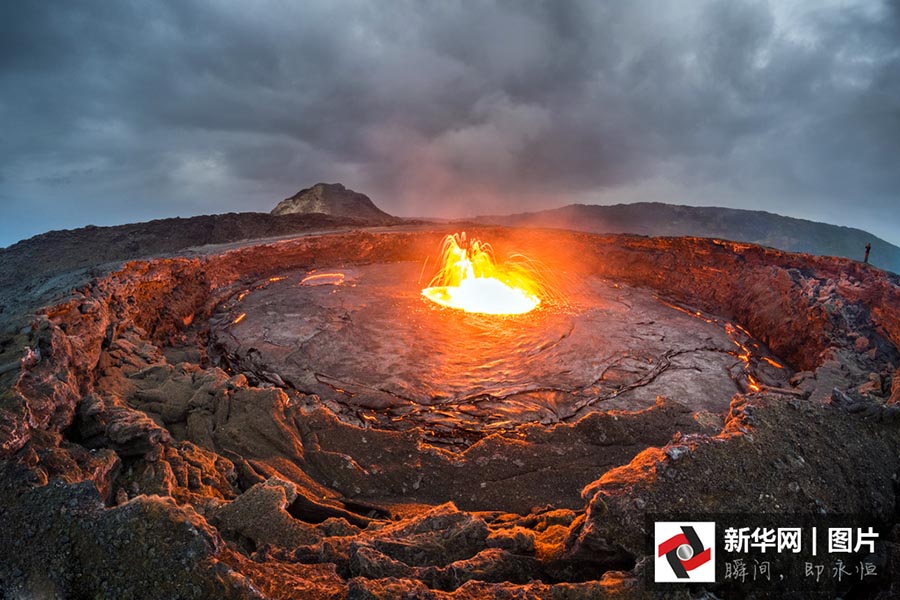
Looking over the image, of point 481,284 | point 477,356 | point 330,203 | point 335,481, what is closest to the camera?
point 335,481

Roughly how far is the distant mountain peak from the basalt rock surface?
34.3 m

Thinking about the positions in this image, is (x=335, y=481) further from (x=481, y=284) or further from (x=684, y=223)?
(x=684, y=223)

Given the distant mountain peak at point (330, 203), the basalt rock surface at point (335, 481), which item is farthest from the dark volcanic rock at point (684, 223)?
the basalt rock surface at point (335, 481)

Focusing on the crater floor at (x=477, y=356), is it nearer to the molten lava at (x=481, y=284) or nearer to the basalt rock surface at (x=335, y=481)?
the basalt rock surface at (x=335, y=481)

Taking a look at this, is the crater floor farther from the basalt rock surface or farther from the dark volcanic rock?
the dark volcanic rock

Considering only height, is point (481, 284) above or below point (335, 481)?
above

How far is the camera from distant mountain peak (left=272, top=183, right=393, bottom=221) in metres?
42.0

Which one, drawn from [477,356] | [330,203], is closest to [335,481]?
[477,356]

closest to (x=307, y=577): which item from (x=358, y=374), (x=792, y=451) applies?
(x=792, y=451)

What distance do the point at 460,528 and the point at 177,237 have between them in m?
26.9

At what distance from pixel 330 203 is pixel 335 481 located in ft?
132

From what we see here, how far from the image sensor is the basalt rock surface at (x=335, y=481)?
265cm

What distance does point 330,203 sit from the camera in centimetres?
4244

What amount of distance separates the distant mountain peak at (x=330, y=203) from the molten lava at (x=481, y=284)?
2264 centimetres
